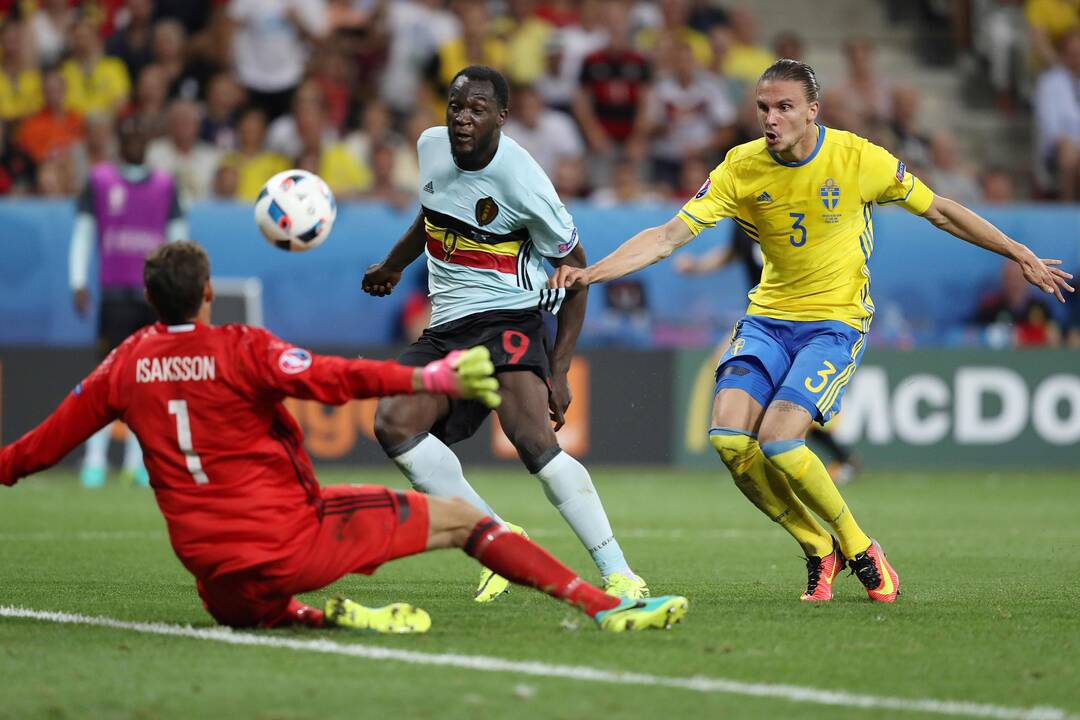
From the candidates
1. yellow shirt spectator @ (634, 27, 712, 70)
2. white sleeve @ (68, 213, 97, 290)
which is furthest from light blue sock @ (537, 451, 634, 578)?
yellow shirt spectator @ (634, 27, 712, 70)

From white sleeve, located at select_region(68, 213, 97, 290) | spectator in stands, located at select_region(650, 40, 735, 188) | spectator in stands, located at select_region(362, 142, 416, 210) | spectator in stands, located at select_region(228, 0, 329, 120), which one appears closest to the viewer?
white sleeve, located at select_region(68, 213, 97, 290)

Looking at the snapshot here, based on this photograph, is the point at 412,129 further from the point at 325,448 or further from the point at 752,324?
the point at 752,324

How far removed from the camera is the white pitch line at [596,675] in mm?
4766

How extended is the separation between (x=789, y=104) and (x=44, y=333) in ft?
31.6

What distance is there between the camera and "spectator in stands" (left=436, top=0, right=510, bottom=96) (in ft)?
57.5

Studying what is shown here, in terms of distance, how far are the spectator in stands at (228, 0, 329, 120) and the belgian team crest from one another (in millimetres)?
10168

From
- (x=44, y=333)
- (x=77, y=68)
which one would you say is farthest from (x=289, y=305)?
(x=77, y=68)

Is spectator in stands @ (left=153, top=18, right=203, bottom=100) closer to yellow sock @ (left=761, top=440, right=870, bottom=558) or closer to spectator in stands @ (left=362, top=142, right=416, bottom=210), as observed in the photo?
spectator in stands @ (left=362, top=142, right=416, bottom=210)

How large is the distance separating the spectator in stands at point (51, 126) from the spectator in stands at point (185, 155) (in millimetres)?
847

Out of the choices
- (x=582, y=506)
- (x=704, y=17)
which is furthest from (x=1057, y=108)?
(x=582, y=506)

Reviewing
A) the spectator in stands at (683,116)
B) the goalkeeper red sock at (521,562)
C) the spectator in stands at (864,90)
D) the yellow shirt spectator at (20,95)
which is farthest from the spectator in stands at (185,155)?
the goalkeeper red sock at (521,562)

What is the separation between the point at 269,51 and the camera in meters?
17.2

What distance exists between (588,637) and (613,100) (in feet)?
40.7

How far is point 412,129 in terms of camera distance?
16.8m
